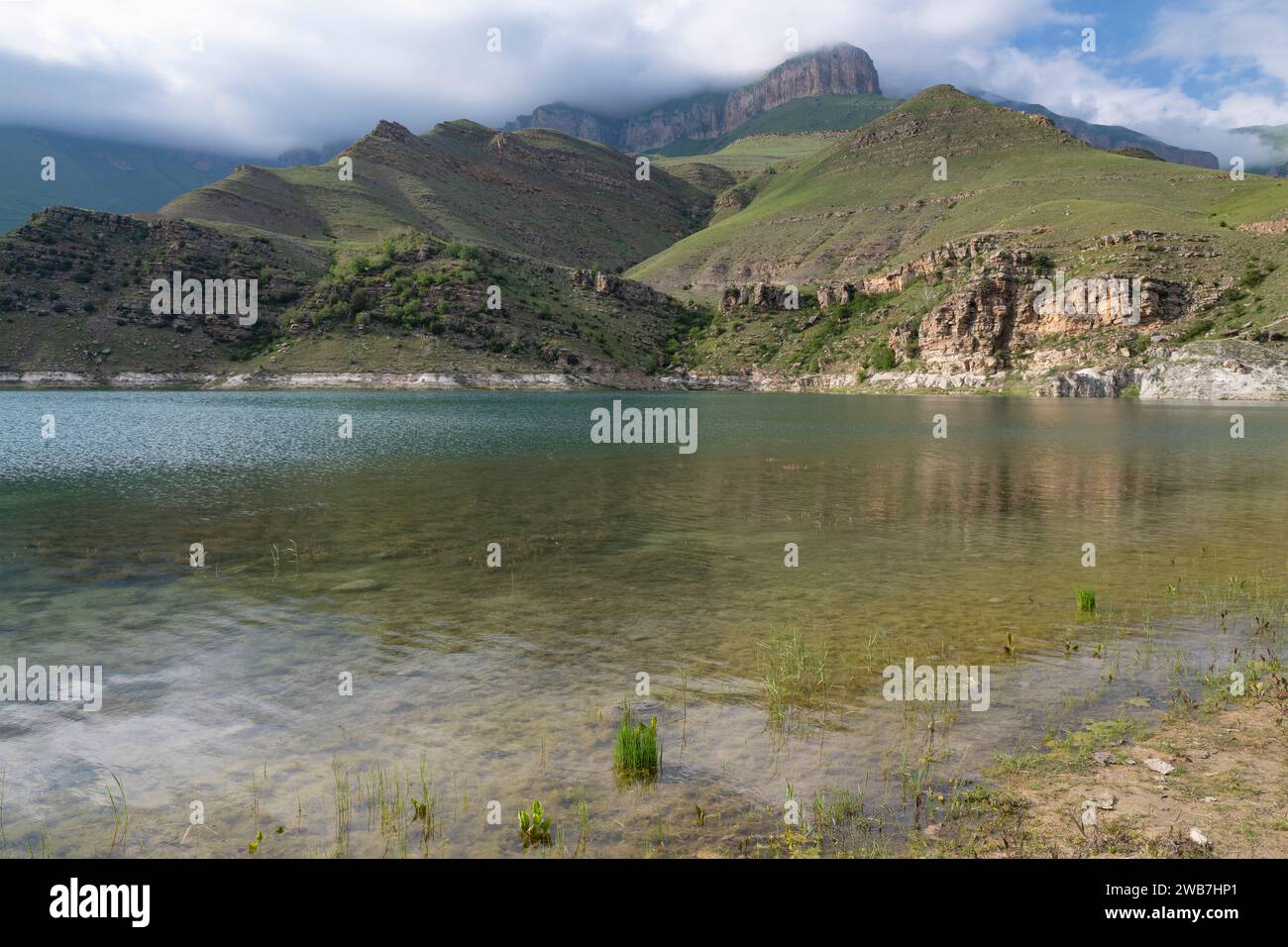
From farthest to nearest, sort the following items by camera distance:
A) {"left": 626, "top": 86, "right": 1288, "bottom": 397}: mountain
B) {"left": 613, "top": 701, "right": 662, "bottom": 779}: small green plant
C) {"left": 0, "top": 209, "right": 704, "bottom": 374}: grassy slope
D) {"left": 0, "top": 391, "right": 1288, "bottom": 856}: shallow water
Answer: {"left": 0, "top": 209, "right": 704, "bottom": 374}: grassy slope, {"left": 626, "top": 86, "right": 1288, "bottom": 397}: mountain, {"left": 613, "top": 701, "right": 662, "bottom": 779}: small green plant, {"left": 0, "top": 391, "right": 1288, "bottom": 856}: shallow water

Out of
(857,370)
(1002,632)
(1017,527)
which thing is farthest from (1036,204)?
(1002,632)

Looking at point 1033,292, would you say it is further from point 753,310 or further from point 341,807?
point 341,807

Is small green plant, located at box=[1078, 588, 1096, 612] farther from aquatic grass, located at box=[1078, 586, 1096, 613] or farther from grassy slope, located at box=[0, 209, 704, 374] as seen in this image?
grassy slope, located at box=[0, 209, 704, 374]

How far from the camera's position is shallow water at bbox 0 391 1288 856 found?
7.58 meters

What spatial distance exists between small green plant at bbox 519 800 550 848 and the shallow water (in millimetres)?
172

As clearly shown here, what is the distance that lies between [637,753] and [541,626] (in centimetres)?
589

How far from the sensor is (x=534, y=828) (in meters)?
6.68

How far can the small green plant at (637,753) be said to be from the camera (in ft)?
25.7

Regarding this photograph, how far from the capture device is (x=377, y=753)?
8.42 metres

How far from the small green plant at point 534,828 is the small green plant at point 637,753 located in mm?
1254

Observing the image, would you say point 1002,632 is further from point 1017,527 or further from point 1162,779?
point 1017,527

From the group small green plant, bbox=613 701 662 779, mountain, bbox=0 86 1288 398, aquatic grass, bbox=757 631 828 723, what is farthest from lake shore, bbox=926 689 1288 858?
mountain, bbox=0 86 1288 398

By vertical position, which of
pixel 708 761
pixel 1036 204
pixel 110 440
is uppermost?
pixel 1036 204
